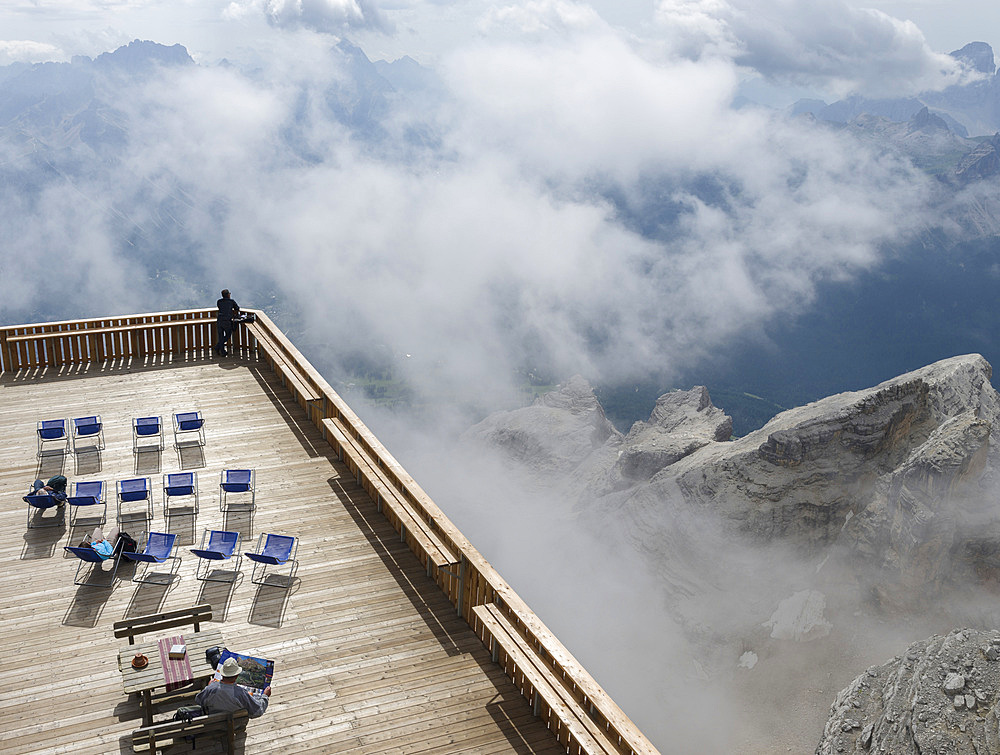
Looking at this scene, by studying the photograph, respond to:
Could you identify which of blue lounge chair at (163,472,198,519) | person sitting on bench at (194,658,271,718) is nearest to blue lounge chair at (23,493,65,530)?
blue lounge chair at (163,472,198,519)

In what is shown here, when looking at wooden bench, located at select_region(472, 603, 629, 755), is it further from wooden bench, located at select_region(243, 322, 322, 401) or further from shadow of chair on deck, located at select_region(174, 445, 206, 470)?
wooden bench, located at select_region(243, 322, 322, 401)

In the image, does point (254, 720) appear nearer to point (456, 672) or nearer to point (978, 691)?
point (456, 672)

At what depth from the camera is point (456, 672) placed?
947 cm

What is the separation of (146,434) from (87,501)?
2.31 meters

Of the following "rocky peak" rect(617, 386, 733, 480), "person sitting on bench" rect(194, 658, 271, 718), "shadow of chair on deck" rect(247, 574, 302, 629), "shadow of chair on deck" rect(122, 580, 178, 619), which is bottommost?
"rocky peak" rect(617, 386, 733, 480)

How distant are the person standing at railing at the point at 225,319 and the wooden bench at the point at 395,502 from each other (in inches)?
222

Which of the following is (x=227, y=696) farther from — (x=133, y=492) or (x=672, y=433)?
(x=672, y=433)

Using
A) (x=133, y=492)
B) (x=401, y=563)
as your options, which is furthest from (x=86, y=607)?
(x=401, y=563)

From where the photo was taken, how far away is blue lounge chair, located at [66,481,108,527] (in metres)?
12.6

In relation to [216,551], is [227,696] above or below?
above

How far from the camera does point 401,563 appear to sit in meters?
11.7

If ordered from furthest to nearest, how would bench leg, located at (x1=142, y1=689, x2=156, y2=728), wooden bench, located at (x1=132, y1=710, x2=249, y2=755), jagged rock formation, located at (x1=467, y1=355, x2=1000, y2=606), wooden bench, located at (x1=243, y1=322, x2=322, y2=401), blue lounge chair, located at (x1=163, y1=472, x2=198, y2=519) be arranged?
jagged rock formation, located at (x1=467, y1=355, x2=1000, y2=606)
wooden bench, located at (x1=243, y1=322, x2=322, y2=401)
blue lounge chair, located at (x1=163, y1=472, x2=198, y2=519)
bench leg, located at (x1=142, y1=689, x2=156, y2=728)
wooden bench, located at (x1=132, y1=710, x2=249, y2=755)

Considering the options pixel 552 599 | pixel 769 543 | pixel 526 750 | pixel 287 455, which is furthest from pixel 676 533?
pixel 526 750

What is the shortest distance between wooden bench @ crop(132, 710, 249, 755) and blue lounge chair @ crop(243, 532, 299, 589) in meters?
3.12
